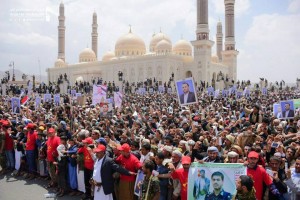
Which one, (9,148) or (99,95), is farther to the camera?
(99,95)

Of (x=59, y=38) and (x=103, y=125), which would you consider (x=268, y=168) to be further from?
(x=59, y=38)

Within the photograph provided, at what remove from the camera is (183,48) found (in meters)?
54.9

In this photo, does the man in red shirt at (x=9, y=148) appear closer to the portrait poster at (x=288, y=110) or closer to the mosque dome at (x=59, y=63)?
the portrait poster at (x=288, y=110)

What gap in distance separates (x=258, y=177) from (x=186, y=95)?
19.3ft

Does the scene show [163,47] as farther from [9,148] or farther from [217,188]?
[217,188]

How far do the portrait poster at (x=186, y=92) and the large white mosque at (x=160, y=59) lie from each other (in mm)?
35311

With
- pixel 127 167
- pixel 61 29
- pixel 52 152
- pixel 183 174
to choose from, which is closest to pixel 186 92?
pixel 52 152

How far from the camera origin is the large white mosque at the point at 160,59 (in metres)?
49.4

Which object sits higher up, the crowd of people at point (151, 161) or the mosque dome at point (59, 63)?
the mosque dome at point (59, 63)

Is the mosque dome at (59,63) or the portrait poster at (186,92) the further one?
the mosque dome at (59,63)

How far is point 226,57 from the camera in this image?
186ft

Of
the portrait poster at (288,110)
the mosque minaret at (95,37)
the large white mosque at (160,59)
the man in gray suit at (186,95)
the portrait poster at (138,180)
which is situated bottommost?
the portrait poster at (138,180)

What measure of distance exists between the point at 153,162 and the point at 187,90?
5169 mm

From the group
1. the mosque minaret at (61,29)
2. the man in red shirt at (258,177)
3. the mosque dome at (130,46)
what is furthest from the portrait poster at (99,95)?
the mosque minaret at (61,29)
